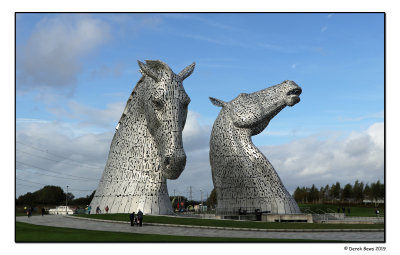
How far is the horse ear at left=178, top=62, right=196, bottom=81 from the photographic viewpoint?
63.5 ft

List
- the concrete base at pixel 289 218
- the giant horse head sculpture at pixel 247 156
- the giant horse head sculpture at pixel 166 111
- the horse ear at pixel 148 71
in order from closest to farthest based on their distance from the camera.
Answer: the giant horse head sculpture at pixel 166 111, the horse ear at pixel 148 71, the concrete base at pixel 289 218, the giant horse head sculpture at pixel 247 156

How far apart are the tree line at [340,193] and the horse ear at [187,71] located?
5813cm

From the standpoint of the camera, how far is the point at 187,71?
774 inches

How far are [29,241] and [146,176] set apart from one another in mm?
6904

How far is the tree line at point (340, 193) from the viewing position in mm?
71975

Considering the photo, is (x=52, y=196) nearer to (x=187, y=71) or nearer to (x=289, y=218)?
(x=289, y=218)

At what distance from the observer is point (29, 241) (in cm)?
1274

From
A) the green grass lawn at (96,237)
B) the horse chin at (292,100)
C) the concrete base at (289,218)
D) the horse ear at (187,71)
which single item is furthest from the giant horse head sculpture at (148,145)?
the horse chin at (292,100)

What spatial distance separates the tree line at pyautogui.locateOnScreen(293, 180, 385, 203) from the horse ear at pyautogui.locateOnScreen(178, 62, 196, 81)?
191 feet

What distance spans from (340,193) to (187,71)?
71.1 meters

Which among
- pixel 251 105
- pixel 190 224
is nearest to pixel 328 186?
pixel 251 105

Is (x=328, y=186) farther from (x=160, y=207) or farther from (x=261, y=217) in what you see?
(x=160, y=207)

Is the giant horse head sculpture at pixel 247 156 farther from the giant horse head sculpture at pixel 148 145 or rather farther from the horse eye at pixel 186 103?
the horse eye at pixel 186 103

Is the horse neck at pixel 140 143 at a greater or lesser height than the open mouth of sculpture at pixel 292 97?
lesser
